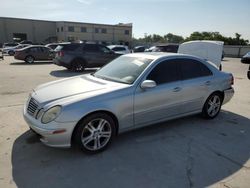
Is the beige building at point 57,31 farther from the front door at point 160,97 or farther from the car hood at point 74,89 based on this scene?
the car hood at point 74,89

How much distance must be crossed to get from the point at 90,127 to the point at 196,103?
253 centimetres

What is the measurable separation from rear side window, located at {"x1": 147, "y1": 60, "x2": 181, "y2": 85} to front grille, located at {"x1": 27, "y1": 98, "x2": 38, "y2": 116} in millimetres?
1970

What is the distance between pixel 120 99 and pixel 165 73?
1224 millimetres

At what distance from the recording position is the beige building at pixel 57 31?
55562 mm

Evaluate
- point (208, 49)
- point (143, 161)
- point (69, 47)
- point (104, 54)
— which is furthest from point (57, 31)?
point (143, 161)

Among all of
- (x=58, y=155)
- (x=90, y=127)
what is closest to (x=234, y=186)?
(x=90, y=127)

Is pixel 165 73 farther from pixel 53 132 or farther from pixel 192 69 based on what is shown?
pixel 53 132

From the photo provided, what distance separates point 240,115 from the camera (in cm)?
617

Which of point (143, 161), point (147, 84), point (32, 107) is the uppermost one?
point (147, 84)

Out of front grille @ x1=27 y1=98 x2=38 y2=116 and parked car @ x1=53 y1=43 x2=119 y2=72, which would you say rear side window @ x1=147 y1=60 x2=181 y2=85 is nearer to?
front grille @ x1=27 y1=98 x2=38 y2=116

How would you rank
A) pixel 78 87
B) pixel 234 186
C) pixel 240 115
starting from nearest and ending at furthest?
pixel 234 186, pixel 78 87, pixel 240 115

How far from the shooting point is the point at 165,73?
4754 mm

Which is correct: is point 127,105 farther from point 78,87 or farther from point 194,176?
point 194,176

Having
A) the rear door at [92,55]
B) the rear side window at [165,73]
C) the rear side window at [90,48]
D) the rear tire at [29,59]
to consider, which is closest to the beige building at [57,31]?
the rear tire at [29,59]
